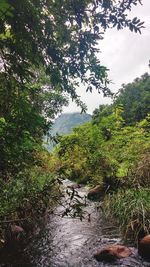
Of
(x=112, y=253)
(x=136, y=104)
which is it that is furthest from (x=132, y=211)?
(x=136, y=104)

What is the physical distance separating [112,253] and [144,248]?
62 cm

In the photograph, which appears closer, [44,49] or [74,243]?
[44,49]

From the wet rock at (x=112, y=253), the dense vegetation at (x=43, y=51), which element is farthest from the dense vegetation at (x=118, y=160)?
the dense vegetation at (x=43, y=51)

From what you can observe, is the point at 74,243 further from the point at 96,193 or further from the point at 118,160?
the point at 96,193

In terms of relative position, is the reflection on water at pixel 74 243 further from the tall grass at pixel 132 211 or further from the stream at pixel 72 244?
the tall grass at pixel 132 211

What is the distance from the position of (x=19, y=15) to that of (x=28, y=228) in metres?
5.63

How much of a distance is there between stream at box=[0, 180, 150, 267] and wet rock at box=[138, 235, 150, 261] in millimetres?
109

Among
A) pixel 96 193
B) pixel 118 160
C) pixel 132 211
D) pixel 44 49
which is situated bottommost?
pixel 132 211

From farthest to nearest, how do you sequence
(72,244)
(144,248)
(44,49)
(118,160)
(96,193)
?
(96,193) < (118,160) < (72,244) < (144,248) < (44,49)

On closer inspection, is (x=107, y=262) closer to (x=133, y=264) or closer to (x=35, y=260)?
(x=133, y=264)

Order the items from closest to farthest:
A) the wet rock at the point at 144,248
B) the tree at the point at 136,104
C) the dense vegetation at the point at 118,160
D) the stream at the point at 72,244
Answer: the wet rock at the point at 144,248
the stream at the point at 72,244
the dense vegetation at the point at 118,160
the tree at the point at 136,104

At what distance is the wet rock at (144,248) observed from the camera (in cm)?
552

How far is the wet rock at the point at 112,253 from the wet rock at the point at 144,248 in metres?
0.22

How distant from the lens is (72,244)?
6.68m
